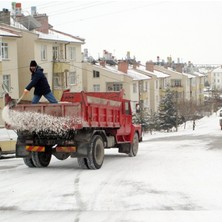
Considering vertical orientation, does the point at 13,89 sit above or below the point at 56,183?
above

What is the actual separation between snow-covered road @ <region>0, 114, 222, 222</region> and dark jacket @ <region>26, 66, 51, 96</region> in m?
2.23

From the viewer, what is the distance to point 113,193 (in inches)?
369

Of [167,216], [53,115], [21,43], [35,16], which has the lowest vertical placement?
[167,216]

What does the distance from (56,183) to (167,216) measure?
3783mm

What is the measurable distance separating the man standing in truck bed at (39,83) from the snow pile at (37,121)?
0.77 m

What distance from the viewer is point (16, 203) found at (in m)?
8.58

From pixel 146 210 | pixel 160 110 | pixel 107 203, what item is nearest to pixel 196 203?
pixel 146 210

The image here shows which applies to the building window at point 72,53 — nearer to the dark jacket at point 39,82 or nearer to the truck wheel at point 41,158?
the truck wheel at point 41,158

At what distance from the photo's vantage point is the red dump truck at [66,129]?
11.7 meters

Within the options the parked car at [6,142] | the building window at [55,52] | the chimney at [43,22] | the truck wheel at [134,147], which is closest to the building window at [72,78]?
the building window at [55,52]

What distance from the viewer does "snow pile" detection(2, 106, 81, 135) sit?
1166 cm

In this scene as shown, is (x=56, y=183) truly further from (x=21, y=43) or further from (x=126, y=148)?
(x=21, y=43)

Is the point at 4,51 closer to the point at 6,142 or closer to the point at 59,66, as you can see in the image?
the point at 59,66

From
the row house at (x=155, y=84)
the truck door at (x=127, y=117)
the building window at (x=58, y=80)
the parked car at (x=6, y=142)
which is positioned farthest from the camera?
the row house at (x=155, y=84)
